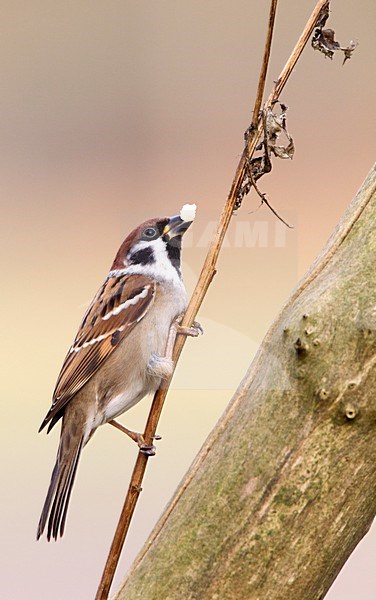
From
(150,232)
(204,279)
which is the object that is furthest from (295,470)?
(150,232)

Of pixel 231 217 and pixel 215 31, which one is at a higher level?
pixel 215 31

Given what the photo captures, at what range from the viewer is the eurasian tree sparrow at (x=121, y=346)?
2.63ft

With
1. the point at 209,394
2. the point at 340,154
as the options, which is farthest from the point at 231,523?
the point at 340,154

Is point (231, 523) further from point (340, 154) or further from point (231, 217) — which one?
point (340, 154)

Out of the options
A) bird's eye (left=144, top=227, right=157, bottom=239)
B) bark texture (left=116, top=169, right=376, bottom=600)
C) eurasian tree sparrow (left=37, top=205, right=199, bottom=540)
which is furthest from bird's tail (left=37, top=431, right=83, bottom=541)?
bird's eye (left=144, top=227, right=157, bottom=239)

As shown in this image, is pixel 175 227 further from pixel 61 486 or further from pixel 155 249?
pixel 61 486

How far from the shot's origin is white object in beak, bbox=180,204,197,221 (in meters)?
0.76

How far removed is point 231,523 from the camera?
66 cm

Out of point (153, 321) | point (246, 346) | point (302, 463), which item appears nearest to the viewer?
point (302, 463)

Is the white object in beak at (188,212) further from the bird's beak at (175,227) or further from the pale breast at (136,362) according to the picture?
the pale breast at (136,362)

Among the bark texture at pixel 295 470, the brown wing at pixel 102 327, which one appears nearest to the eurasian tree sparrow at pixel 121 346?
the brown wing at pixel 102 327

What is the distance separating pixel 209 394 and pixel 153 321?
5.1 inches

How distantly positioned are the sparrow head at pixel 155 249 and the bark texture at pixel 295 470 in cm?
16

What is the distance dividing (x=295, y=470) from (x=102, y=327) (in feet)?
1.12
